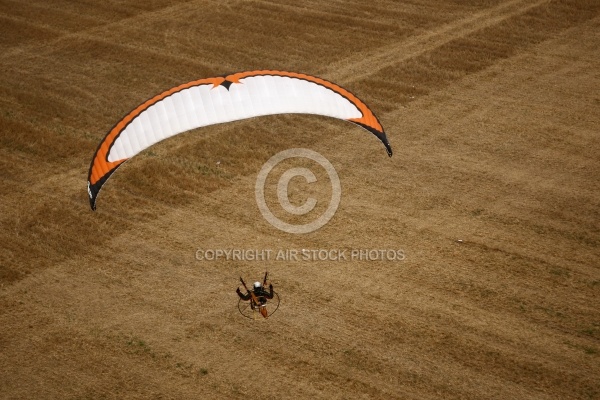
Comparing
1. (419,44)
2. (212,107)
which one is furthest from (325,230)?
(419,44)

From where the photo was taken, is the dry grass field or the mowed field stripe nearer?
the dry grass field

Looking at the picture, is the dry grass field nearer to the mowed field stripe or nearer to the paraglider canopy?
the mowed field stripe

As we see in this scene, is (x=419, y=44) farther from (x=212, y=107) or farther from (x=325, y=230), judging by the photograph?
(x=212, y=107)

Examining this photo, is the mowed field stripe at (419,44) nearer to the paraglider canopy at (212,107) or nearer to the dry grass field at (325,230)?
the dry grass field at (325,230)

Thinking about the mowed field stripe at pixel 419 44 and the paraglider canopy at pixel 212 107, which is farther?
the mowed field stripe at pixel 419 44

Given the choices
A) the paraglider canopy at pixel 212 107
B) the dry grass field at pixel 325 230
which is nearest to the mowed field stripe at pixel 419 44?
the dry grass field at pixel 325 230

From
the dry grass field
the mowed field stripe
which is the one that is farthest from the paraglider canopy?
the mowed field stripe
